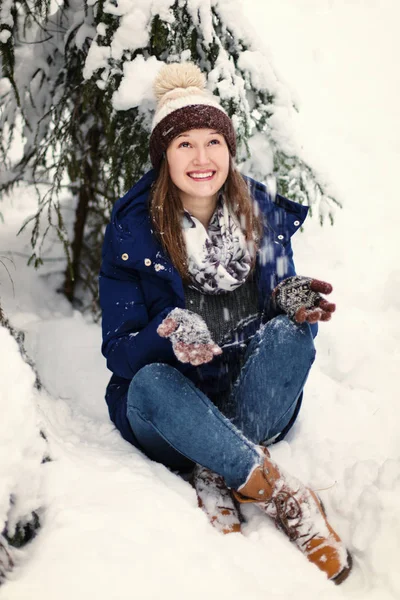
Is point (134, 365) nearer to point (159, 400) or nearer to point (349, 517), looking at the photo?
point (159, 400)

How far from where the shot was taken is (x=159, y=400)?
2.02 meters

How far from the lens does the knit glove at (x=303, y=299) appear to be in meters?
2.04

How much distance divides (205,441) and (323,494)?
61 centimetres

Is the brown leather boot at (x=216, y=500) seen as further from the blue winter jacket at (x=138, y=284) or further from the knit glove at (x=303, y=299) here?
the knit glove at (x=303, y=299)

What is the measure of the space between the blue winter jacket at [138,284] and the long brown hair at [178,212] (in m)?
0.04

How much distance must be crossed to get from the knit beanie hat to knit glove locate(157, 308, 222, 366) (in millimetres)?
848

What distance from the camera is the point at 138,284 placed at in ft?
7.75

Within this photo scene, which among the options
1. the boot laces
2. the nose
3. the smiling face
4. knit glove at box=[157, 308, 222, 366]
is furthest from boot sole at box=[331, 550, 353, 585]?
the nose

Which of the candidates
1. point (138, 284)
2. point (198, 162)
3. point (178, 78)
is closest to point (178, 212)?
point (198, 162)

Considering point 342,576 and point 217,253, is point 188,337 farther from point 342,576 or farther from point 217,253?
point 342,576

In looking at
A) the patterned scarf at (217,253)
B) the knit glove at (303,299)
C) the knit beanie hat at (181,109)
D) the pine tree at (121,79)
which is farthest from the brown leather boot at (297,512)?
the pine tree at (121,79)

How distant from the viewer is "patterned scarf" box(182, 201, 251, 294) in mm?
2334

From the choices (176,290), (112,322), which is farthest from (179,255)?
(112,322)

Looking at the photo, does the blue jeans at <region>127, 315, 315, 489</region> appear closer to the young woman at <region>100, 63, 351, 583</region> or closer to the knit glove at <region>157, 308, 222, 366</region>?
the young woman at <region>100, 63, 351, 583</region>
